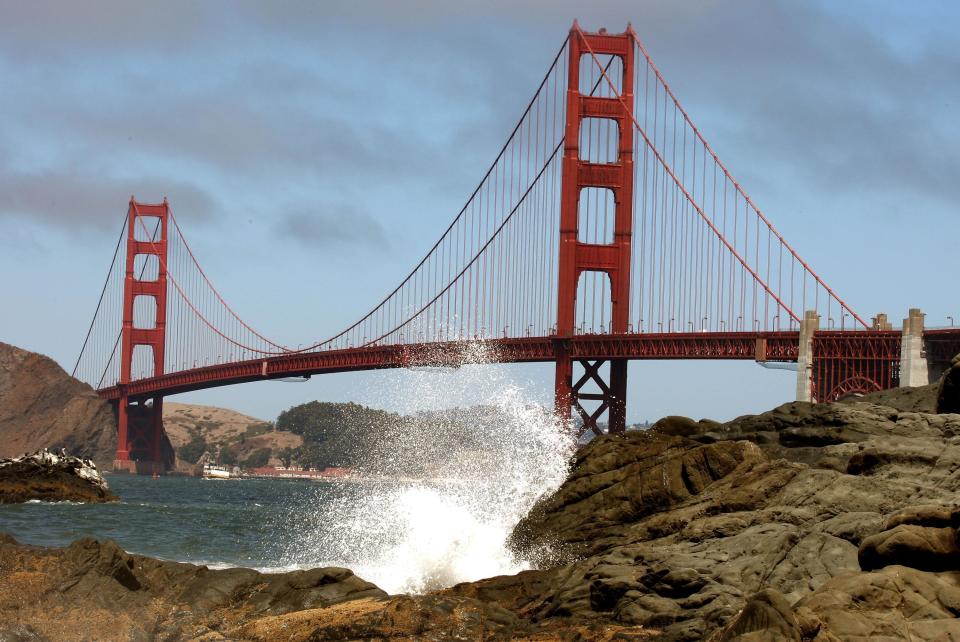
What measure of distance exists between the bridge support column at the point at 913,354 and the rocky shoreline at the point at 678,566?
20.6 m

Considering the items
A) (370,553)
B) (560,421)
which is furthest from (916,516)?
(560,421)

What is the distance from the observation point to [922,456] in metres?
17.0

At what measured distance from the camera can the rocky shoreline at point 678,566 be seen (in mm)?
12406

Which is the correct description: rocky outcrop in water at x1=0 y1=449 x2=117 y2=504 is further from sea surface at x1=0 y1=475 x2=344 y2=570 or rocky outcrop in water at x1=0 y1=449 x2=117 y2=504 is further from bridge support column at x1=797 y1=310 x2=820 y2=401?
bridge support column at x1=797 y1=310 x2=820 y2=401

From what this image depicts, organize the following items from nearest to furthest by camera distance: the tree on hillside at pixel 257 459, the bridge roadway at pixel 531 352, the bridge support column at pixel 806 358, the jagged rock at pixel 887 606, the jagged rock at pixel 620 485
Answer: the jagged rock at pixel 887 606
the jagged rock at pixel 620 485
the bridge support column at pixel 806 358
the bridge roadway at pixel 531 352
the tree on hillside at pixel 257 459

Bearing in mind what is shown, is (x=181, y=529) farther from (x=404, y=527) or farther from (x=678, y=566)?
(x=678, y=566)

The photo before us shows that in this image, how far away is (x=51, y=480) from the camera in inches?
2101

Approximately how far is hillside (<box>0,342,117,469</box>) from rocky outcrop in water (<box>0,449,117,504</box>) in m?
54.6

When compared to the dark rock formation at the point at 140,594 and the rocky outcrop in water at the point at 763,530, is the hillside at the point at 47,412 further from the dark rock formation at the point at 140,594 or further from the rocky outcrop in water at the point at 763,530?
the rocky outcrop in water at the point at 763,530

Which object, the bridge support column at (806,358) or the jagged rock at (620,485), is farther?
the bridge support column at (806,358)

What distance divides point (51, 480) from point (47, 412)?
64.4m

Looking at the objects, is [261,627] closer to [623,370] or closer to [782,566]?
[782,566]

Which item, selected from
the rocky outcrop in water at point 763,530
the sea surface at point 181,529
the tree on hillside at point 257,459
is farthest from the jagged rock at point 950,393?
the tree on hillside at point 257,459

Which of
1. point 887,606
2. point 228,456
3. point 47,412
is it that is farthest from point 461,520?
point 228,456
